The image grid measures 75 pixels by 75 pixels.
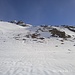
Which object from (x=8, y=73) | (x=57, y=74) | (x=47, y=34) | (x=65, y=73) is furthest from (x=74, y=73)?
(x=47, y=34)

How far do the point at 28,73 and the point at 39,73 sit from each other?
547 millimetres

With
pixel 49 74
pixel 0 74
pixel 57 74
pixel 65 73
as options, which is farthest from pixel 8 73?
pixel 65 73

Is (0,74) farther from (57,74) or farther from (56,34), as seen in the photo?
(56,34)

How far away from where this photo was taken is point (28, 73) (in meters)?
5.72

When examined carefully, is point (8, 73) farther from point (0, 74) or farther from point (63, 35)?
point (63, 35)

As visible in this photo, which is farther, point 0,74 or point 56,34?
point 56,34

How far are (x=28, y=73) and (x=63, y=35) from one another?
24044 mm

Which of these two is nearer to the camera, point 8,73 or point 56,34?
point 8,73

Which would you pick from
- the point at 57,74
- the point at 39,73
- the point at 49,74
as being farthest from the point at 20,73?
the point at 57,74

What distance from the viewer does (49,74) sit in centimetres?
561

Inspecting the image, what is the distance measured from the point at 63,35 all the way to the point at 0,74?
24660mm

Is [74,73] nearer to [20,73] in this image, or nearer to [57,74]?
[57,74]

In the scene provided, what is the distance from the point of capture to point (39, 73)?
18.9 ft

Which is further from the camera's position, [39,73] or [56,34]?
[56,34]
